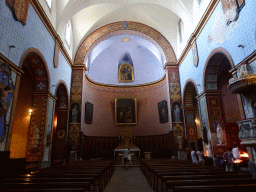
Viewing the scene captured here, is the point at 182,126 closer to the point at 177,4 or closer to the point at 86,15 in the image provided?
the point at 177,4

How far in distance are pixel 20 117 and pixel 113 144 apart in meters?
9.68

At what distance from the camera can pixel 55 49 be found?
11672 mm

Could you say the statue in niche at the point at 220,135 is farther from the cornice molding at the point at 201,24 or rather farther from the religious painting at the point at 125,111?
the religious painting at the point at 125,111

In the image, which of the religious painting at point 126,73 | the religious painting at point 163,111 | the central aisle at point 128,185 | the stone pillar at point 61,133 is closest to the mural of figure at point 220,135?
the central aisle at point 128,185

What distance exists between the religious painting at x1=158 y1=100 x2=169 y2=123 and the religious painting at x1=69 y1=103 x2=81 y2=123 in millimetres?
7669

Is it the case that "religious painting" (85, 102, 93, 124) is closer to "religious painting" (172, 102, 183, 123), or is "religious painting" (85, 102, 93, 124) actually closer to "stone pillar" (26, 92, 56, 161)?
"stone pillar" (26, 92, 56, 161)

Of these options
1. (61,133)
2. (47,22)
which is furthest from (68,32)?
(61,133)

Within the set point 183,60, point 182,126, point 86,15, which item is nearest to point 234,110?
point 182,126

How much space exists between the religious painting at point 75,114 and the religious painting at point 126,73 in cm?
782

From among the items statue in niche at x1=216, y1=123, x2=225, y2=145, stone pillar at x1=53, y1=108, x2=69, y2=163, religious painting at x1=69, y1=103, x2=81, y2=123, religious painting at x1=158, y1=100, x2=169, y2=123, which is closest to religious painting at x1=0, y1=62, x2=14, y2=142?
stone pillar at x1=53, y1=108, x2=69, y2=163

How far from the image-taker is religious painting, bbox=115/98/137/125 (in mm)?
19531

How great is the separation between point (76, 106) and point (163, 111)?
791 cm

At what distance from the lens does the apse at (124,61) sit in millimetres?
20969

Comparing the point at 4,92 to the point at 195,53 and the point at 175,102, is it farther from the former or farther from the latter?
the point at 175,102
